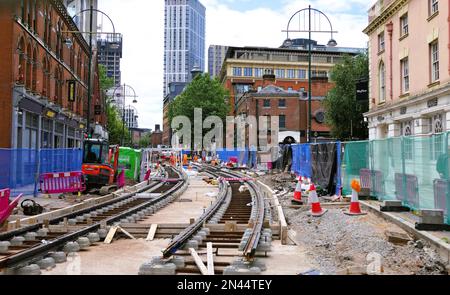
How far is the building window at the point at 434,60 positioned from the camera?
22734mm

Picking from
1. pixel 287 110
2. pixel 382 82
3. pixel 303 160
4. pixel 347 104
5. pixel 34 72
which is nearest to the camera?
pixel 303 160

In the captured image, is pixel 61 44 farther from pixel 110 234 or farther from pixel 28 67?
pixel 110 234

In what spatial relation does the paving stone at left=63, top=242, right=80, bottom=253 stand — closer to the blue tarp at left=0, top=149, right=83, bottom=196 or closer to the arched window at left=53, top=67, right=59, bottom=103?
the blue tarp at left=0, top=149, right=83, bottom=196

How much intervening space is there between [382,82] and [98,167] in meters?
19.5

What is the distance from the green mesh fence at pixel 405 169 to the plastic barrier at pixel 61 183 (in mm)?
11399

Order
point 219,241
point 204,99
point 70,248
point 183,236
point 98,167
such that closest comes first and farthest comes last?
1. point 70,248
2. point 183,236
3. point 219,241
4. point 98,167
5. point 204,99

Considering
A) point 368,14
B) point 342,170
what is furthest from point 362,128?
point 342,170

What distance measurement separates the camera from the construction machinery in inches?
808

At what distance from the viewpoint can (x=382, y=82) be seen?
3031cm

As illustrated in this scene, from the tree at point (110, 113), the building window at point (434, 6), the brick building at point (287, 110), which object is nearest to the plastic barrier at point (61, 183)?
the building window at point (434, 6)

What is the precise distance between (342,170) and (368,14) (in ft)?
66.6

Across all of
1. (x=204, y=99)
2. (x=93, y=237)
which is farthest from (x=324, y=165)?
(x=204, y=99)
